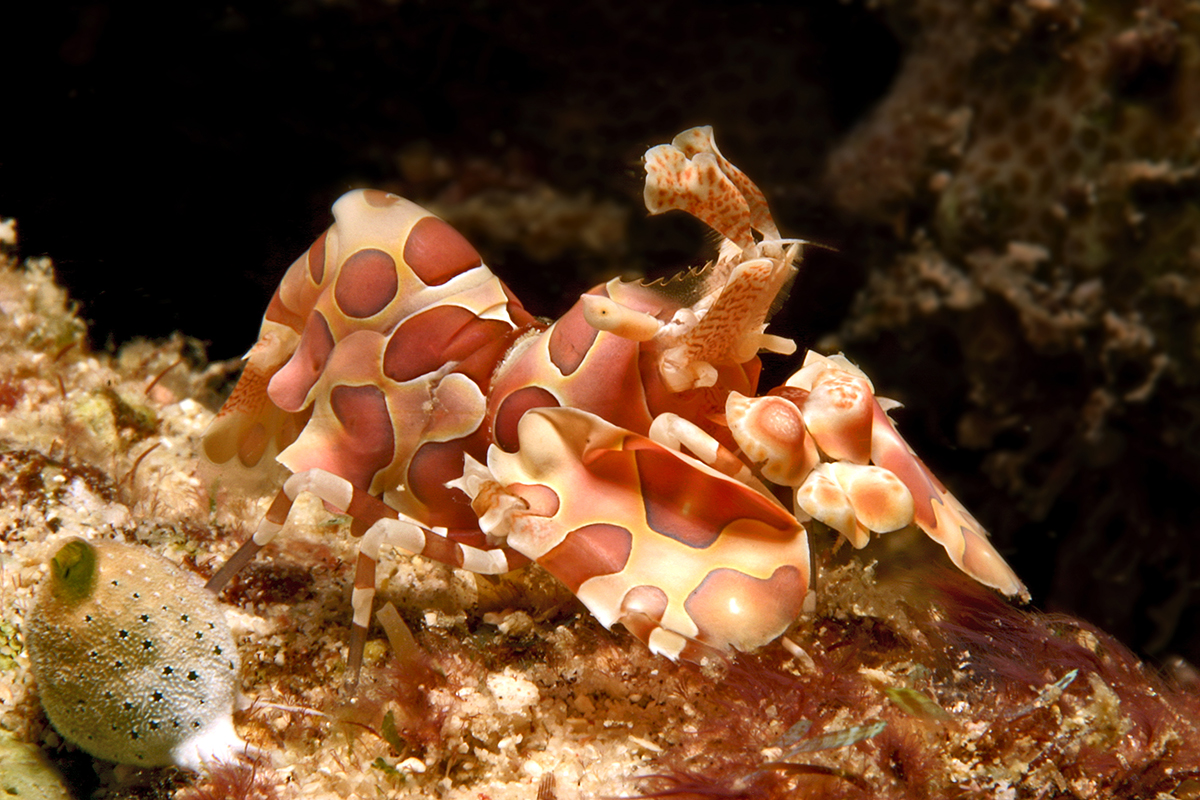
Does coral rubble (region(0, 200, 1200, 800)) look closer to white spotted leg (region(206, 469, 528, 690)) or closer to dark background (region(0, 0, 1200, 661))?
white spotted leg (region(206, 469, 528, 690))

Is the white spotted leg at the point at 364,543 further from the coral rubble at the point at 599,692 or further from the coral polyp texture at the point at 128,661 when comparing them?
the coral polyp texture at the point at 128,661

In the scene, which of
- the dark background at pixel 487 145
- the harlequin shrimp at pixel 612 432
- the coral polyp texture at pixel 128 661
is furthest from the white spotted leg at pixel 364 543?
the dark background at pixel 487 145

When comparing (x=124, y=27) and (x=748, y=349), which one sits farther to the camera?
(x=124, y=27)

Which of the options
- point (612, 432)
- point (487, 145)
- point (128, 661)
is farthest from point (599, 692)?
point (487, 145)

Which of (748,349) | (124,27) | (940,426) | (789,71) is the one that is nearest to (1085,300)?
(940,426)

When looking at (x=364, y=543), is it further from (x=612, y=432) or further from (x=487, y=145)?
(x=487, y=145)

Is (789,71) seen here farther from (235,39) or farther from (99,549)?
(99,549)
